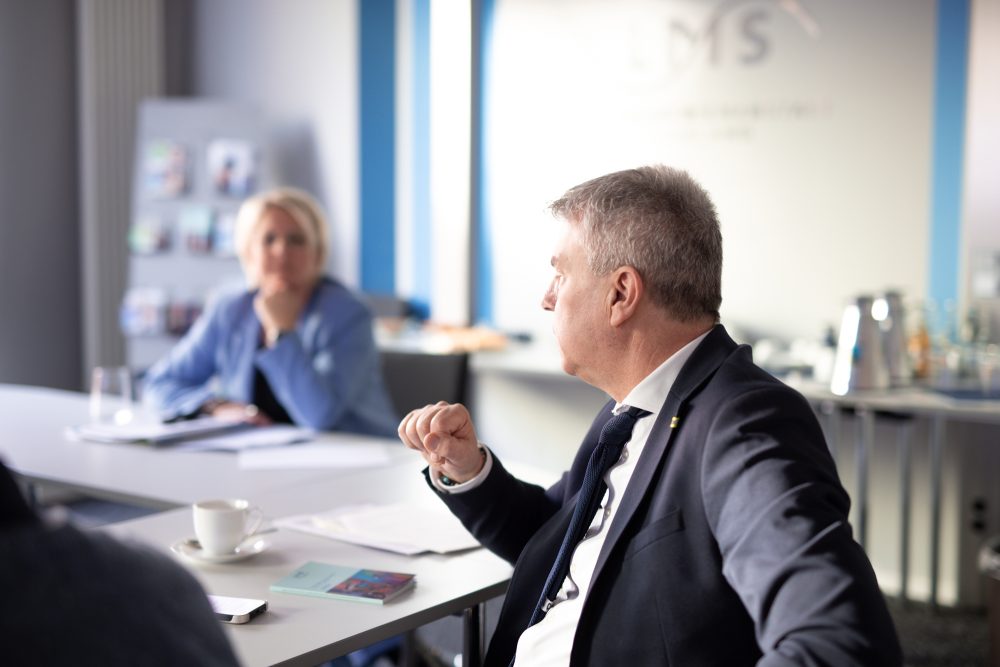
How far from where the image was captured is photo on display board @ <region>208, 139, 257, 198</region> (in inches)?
202

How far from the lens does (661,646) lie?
1257mm

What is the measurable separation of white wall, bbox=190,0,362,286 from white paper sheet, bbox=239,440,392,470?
2954mm

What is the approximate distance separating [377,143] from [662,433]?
164 inches

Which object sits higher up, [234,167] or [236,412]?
[234,167]

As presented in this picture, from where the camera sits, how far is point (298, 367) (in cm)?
289

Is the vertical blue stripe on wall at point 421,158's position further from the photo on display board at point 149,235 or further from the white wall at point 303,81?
the photo on display board at point 149,235

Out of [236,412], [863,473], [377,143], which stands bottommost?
[863,473]

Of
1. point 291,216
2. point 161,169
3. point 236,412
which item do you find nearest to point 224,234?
point 161,169

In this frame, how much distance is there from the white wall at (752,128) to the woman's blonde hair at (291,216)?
4.70ft

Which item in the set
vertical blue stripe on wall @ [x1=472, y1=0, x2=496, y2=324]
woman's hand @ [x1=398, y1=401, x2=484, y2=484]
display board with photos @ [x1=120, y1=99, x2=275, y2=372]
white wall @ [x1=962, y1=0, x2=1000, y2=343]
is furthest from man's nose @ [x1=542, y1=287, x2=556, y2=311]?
display board with photos @ [x1=120, y1=99, x2=275, y2=372]

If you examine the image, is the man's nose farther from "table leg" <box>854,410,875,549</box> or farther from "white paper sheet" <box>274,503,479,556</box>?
"table leg" <box>854,410,875,549</box>

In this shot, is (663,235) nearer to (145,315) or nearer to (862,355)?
(862,355)

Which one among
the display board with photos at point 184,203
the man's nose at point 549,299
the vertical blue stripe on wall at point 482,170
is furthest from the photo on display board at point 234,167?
the man's nose at point 549,299

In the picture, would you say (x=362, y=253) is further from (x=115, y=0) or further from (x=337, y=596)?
(x=337, y=596)
